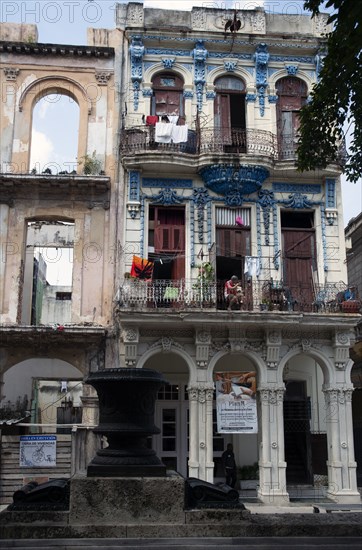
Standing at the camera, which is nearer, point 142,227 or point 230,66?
point 142,227

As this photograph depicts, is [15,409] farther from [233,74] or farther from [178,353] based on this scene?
[233,74]

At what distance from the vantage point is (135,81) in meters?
18.5

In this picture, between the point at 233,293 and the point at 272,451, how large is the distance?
13.9 ft

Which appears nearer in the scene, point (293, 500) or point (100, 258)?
point (293, 500)

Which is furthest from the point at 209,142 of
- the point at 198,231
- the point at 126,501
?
the point at 126,501

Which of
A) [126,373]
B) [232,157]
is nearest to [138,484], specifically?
[126,373]

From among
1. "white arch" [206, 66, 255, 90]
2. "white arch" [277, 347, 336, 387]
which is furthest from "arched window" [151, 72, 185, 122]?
→ "white arch" [277, 347, 336, 387]

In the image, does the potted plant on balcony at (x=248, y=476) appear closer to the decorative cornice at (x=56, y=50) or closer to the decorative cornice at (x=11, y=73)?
the decorative cornice at (x=56, y=50)

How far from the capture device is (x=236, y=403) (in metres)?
16.3

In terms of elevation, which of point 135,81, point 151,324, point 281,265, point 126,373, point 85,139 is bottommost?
point 126,373

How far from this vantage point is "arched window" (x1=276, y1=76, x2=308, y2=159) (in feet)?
60.6

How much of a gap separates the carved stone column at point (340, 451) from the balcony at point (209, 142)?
7.14m

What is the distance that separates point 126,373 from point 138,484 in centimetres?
122

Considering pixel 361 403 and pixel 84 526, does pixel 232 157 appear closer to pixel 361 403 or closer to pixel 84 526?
pixel 361 403
